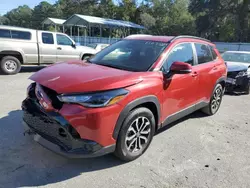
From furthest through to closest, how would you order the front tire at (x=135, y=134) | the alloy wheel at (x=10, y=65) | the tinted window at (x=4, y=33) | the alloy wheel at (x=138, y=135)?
1. the alloy wheel at (x=10, y=65)
2. the tinted window at (x=4, y=33)
3. the alloy wheel at (x=138, y=135)
4. the front tire at (x=135, y=134)

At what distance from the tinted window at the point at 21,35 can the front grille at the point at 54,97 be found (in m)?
7.32

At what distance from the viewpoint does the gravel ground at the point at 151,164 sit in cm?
285

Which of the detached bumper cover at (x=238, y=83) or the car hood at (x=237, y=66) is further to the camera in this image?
the car hood at (x=237, y=66)

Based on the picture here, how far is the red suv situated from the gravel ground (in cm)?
31

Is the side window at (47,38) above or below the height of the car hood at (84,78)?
above

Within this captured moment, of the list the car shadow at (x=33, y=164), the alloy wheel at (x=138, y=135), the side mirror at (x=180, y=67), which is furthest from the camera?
the side mirror at (x=180, y=67)

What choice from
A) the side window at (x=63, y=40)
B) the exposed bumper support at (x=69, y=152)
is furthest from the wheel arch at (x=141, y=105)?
the side window at (x=63, y=40)

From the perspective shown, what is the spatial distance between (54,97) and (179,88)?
80.1 inches

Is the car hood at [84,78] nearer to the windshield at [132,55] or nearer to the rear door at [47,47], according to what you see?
the windshield at [132,55]

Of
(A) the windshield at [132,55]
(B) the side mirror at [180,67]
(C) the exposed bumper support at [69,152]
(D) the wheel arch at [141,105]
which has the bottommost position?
(C) the exposed bumper support at [69,152]

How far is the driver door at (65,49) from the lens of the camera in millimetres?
10500

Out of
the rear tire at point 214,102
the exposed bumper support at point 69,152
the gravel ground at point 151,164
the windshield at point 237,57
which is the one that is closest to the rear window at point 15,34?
the gravel ground at point 151,164

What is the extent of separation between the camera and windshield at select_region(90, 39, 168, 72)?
3.60 m

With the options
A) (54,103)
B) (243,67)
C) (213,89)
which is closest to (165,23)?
(243,67)
